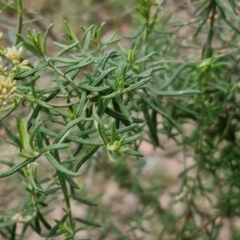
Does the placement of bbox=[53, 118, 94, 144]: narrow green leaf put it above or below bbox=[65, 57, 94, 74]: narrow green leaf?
below

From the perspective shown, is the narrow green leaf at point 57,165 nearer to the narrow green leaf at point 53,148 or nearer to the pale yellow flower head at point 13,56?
the narrow green leaf at point 53,148

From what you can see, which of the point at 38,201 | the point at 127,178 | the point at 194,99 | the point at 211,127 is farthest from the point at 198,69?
the point at 127,178

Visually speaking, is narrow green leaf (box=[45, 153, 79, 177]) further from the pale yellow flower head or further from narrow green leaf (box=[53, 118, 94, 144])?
the pale yellow flower head

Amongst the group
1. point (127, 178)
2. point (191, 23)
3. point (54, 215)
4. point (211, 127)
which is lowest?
point (54, 215)

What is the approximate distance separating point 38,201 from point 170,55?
574mm

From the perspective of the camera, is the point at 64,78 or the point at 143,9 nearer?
the point at 64,78

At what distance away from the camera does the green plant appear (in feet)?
2.25

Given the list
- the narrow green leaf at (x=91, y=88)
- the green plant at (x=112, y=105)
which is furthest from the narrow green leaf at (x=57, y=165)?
the narrow green leaf at (x=91, y=88)

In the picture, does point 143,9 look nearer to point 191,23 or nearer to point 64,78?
point 191,23

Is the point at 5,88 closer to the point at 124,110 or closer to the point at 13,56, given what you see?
the point at 13,56

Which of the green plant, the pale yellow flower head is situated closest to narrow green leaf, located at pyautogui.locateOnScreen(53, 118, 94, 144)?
the green plant

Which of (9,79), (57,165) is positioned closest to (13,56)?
(9,79)

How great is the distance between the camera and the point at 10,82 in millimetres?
632

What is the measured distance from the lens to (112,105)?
0.86 m
